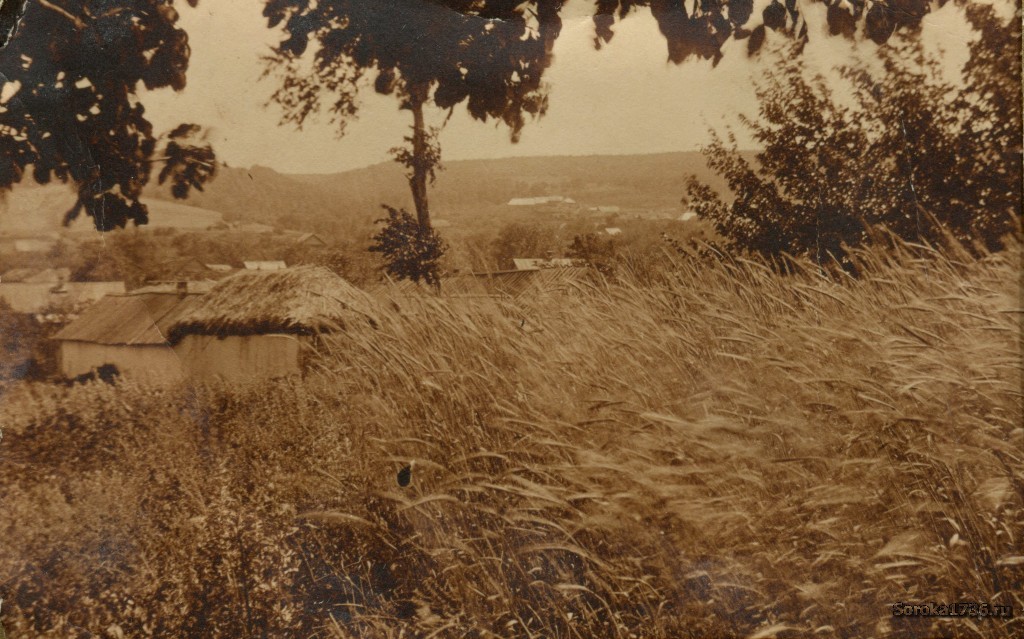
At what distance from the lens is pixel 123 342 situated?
7.45 feet

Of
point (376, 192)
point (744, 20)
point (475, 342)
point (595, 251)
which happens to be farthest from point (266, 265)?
point (744, 20)

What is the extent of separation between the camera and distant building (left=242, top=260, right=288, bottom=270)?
233 centimetres

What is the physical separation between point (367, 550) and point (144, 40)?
1.68 meters

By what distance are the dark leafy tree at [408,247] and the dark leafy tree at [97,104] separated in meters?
0.56

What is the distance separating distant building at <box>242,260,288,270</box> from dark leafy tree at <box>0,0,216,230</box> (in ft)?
0.94

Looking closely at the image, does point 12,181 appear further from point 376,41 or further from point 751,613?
point 751,613

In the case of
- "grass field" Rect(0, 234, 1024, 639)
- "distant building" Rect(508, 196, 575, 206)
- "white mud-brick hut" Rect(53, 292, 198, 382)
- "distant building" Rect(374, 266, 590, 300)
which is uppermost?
"distant building" Rect(508, 196, 575, 206)

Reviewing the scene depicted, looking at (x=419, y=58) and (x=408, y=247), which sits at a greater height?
(x=419, y=58)

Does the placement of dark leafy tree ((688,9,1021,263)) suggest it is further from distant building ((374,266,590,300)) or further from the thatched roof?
the thatched roof

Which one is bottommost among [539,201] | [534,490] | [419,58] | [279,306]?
[534,490]

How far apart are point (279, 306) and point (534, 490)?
0.97 meters

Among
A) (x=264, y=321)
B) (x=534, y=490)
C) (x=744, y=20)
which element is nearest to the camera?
(x=534, y=490)

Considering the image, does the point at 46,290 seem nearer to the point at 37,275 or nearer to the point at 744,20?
the point at 37,275

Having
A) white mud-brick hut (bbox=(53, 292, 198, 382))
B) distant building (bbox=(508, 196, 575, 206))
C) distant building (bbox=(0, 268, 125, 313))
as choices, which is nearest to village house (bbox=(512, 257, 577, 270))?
distant building (bbox=(508, 196, 575, 206))
